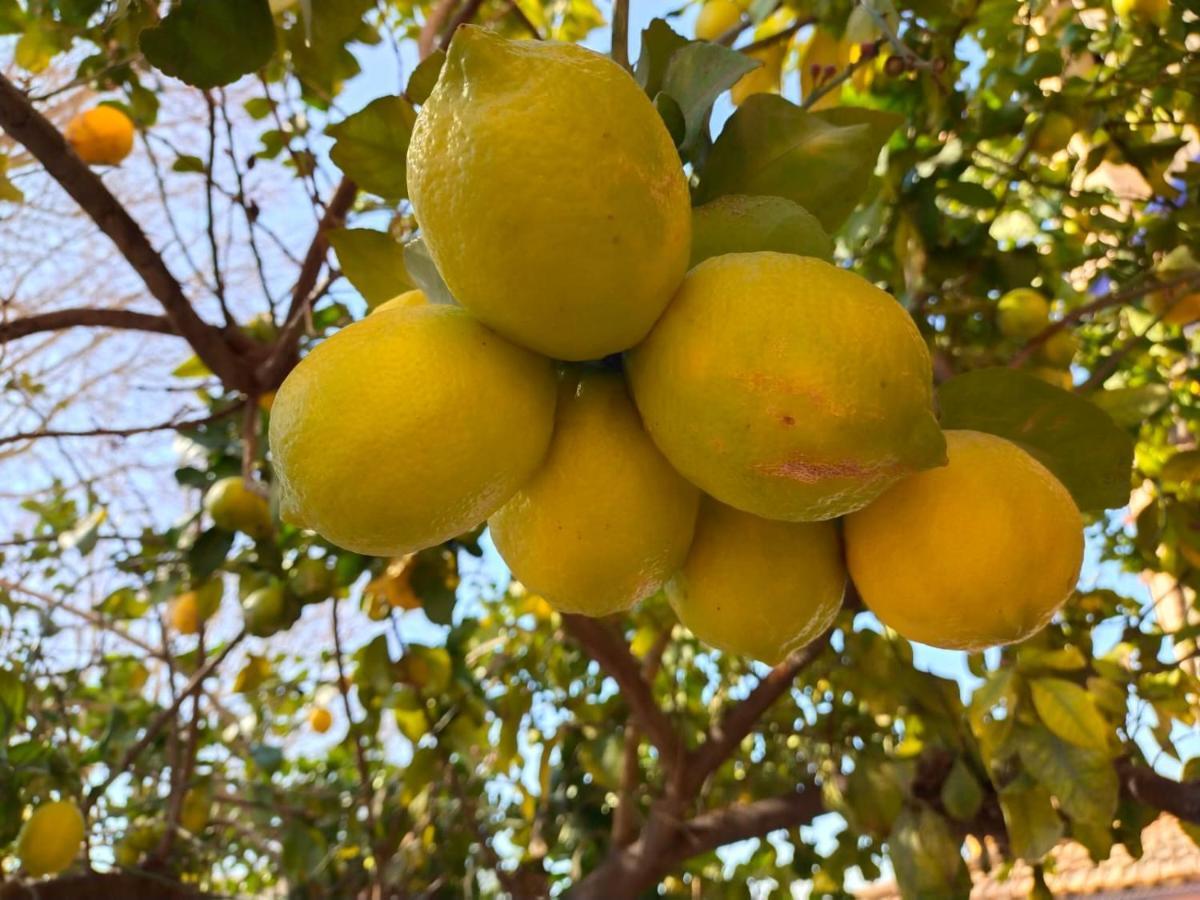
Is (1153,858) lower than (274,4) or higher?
lower

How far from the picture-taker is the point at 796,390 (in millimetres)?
483

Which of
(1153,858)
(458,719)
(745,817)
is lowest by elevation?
(1153,858)

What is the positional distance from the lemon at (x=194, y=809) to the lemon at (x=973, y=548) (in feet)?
7.35

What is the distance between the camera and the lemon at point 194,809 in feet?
7.54

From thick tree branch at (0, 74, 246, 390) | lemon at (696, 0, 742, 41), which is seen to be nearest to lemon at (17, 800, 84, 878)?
thick tree branch at (0, 74, 246, 390)

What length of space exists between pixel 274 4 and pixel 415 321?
14.2 inches

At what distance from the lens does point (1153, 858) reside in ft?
12.5

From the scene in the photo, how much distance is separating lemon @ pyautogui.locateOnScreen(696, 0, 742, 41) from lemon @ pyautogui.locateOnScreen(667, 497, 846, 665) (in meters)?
1.11

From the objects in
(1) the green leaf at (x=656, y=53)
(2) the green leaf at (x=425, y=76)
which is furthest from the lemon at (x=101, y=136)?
(1) the green leaf at (x=656, y=53)

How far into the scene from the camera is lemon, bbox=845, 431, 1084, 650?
1.84ft

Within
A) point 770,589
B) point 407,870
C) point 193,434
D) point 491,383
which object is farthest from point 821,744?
point 491,383

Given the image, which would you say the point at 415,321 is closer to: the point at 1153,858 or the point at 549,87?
the point at 549,87

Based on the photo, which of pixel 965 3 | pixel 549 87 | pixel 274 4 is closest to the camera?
pixel 549 87

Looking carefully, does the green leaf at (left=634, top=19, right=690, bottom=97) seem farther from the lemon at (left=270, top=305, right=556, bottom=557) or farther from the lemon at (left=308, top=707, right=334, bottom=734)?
the lemon at (left=308, top=707, right=334, bottom=734)
